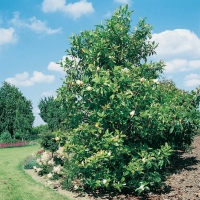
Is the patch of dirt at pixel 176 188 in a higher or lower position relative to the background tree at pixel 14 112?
lower

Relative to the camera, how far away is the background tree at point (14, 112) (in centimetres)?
3781

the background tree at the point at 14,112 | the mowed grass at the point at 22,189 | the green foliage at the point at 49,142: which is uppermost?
the background tree at the point at 14,112

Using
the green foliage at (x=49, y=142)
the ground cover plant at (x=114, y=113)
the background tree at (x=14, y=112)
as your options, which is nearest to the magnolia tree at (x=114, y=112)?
the ground cover plant at (x=114, y=113)

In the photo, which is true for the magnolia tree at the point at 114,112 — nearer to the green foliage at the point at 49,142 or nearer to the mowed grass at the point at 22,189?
the mowed grass at the point at 22,189

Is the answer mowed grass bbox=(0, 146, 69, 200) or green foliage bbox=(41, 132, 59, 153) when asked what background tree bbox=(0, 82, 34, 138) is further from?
mowed grass bbox=(0, 146, 69, 200)

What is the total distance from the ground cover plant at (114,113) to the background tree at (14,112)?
99.6 feet

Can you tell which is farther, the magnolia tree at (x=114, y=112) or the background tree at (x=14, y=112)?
the background tree at (x=14, y=112)

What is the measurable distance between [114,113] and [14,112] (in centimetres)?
4118

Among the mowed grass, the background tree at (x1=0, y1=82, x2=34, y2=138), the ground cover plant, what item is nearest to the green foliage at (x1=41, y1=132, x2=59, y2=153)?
the mowed grass

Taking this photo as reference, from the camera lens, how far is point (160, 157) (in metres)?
7.47

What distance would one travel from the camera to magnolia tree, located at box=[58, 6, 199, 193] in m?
7.30

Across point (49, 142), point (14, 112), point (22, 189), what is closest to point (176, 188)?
point (22, 189)

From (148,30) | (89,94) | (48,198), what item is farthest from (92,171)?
(148,30)

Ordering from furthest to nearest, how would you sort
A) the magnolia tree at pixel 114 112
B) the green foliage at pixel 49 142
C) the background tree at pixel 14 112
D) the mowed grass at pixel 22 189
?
1. the background tree at pixel 14 112
2. the green foliage at pixel 49 142
3. the mowed grass at pixel 22 189
4. the magnolia tree at pixel 114 112
